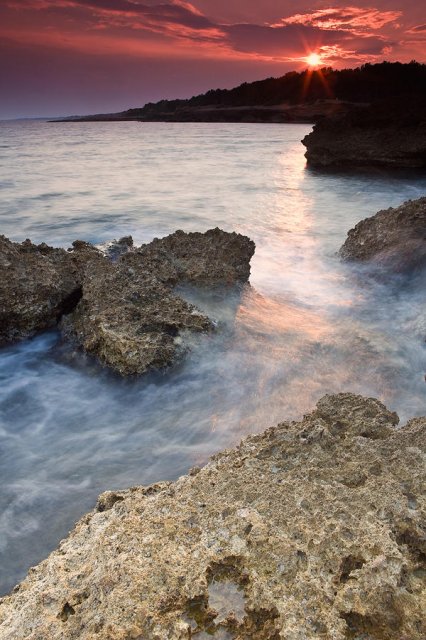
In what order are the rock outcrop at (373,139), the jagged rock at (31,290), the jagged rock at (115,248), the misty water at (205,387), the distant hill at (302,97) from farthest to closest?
the distant hill at (302,97) < the rock outcrop at (373,139) < the jagged rock at (115,248) < the jagged rock at (31,290) < the misty water at (205,387)

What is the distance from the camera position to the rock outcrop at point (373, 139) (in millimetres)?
16578

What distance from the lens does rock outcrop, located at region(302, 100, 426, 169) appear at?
16.6m

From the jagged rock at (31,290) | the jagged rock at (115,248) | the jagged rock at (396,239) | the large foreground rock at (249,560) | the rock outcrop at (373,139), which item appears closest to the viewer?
the large foreground rock at (249,560)

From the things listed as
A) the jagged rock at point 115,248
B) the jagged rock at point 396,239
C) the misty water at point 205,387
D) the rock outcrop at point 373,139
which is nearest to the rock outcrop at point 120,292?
the misty water at point 205,387

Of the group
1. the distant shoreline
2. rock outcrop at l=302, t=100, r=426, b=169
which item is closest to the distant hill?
the distant shoreline

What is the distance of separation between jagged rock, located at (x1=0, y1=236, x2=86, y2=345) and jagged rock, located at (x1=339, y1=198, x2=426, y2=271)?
417 centimetres

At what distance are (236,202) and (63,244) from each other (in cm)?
602

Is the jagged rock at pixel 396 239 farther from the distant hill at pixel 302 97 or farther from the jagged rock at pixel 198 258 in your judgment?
the distant hill at pixel 302 97

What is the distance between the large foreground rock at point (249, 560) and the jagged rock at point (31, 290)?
9.75 ft

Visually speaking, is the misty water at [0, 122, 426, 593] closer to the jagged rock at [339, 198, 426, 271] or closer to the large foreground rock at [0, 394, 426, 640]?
the jagged rock at [339, 198, 426, 271]

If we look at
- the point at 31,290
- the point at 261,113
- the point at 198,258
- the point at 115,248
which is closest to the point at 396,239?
the point at 198,258

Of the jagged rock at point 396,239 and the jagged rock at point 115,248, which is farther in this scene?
the jagged rock at point 396,239

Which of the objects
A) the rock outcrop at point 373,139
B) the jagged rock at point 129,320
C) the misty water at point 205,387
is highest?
the rock outcrop at point 373,139

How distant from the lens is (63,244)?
9.21 metres
